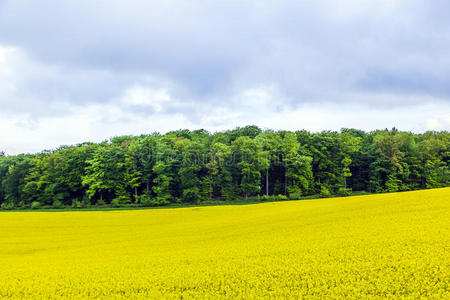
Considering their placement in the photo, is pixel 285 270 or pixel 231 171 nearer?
pixel 285 270

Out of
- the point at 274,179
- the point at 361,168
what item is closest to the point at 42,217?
the point at 274,179

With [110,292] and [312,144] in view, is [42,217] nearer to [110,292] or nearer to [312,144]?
[110,292]

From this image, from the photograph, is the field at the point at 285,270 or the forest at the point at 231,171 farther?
the forest at the point at 231,171

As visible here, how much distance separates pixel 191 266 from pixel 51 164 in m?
70.9

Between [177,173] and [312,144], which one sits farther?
[312,144]

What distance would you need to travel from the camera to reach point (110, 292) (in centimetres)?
743

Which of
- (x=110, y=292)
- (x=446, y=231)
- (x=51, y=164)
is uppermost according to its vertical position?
(x=51, y=164)

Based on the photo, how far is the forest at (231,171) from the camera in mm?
53094

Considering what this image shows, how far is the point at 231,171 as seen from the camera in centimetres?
5644

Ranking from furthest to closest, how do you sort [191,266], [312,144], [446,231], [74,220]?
[312,144] < [74,220] < [446,231] < [191,266]

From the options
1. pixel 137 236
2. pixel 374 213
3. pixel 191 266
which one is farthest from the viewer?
pixel 137 236

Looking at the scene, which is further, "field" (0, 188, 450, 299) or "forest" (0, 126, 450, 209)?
"forest" (0, 126, 450, 209)

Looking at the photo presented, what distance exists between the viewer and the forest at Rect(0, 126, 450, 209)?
5309cm

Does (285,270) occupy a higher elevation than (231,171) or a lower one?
lower
